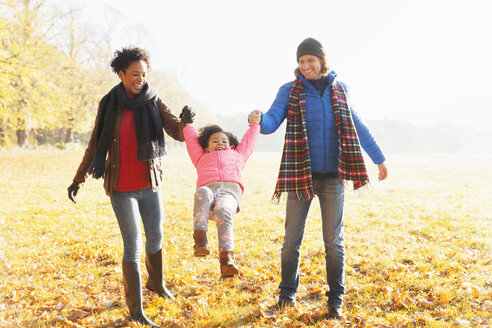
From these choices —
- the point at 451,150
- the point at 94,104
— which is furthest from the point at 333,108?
the point at 451,150

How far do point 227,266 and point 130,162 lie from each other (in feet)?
4.84

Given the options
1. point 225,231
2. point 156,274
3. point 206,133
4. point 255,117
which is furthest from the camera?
point 156,274

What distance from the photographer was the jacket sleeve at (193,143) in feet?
13.7

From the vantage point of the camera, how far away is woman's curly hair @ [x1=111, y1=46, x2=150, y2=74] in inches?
154

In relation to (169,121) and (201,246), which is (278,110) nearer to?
(169,121)

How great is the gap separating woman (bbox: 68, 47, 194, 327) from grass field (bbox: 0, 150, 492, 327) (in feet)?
2.81

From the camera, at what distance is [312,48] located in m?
3.89

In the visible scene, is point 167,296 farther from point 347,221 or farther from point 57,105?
point 57,105

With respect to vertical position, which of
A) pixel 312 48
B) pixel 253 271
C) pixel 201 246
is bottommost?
pixel 253 271

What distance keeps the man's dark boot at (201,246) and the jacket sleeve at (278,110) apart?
124 centimetres

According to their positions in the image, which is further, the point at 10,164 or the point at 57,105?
the point at 57,105

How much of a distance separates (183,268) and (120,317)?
1639 millimetres

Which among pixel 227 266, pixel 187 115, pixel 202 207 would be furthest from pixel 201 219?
pixel 187 115

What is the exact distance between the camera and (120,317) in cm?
434
